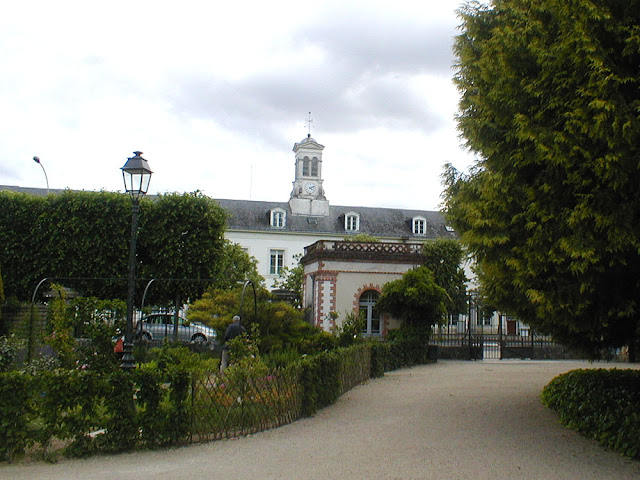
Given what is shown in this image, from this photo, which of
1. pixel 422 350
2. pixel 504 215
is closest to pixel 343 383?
pixel 504 215

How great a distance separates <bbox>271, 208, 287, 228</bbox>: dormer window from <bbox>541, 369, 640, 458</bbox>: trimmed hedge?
39813 mm

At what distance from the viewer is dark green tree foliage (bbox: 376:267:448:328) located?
2166 cm

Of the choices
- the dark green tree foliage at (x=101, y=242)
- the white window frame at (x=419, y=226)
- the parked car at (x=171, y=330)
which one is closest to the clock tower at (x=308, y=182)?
the white window frame at (x=419, y=226)

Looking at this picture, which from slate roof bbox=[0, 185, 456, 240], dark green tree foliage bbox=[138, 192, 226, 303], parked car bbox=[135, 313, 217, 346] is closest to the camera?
dark green tree foliage bbox=[138, 192, 226, 303]

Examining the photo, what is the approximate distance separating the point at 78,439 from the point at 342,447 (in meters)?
3.19

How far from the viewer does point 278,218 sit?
164 ft

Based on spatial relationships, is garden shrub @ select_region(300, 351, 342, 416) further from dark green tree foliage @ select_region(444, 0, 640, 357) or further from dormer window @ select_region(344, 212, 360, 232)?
dormer window @ select_region(344, 212, 360, 232)

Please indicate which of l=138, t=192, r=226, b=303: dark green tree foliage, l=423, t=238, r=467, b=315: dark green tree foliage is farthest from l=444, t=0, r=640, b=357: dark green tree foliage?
l=423, t=238, r=467, b=315: dark green tree foliage

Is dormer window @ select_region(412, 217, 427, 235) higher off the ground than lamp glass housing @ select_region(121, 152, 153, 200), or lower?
higher

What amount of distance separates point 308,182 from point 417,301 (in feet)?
A: 110

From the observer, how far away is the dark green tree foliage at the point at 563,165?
6.94m

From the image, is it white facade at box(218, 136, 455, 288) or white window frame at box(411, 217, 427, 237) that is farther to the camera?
white window frame at box(411, 217, 427, 237)

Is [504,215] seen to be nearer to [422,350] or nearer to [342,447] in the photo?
[342,447]

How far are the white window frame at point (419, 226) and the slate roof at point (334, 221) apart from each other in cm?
25
